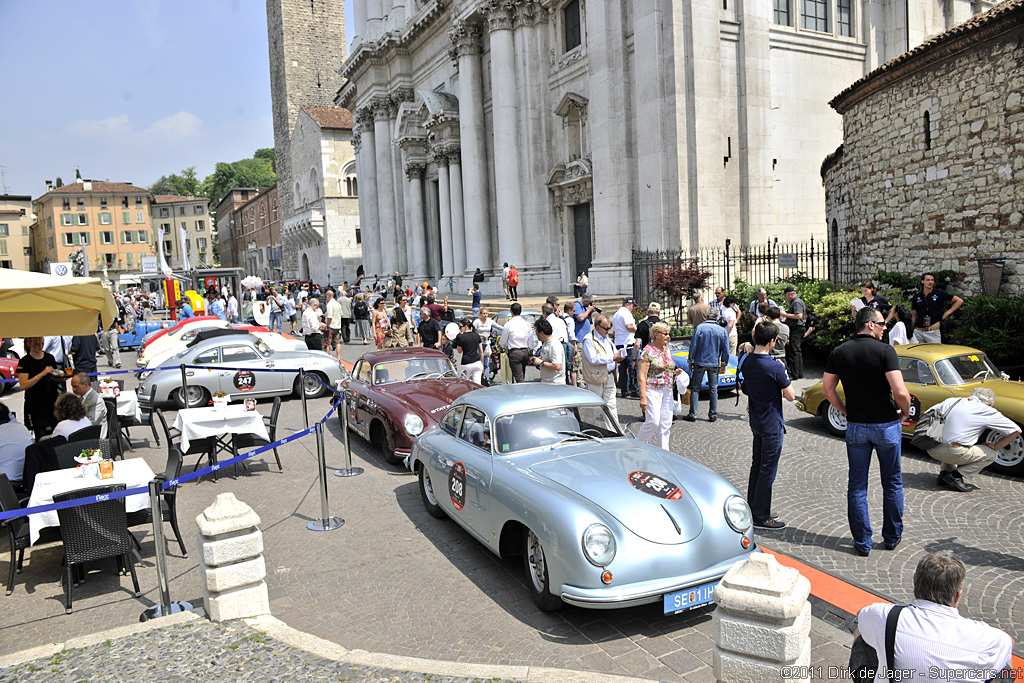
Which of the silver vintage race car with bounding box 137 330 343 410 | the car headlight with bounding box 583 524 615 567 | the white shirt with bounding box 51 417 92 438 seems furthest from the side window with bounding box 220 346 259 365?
the car headlight with bounding box 583 524 615 567

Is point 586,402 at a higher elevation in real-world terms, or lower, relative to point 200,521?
higher

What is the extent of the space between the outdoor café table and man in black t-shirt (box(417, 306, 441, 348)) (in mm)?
6583

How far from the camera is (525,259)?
89.0 ft

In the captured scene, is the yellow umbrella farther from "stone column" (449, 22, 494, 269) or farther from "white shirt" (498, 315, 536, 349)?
"stone column" (449, 22, 494, 269)

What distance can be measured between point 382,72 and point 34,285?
114ft

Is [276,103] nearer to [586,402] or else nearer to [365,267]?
[365,267]

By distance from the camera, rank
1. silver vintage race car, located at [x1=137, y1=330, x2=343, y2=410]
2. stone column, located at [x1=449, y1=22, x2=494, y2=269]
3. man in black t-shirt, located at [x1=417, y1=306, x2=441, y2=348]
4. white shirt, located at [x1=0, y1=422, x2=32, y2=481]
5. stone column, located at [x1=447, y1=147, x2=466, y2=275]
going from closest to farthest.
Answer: white shirt, located at [x1=0, y1=422, x2=32, y2=481], silver vintage race car, located at [x1=137, y1=330, x2=343, y2=410], man in black t-shirt, located at [x1=417, y1=306, x2=441, y2=348], stone column, located at [x1=449, y1=22, x2=494, y2=269], stone column, located at [x1=447, y1=147, x2=466, y2=275]

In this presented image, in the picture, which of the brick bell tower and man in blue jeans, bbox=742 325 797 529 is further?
the brick bell tower

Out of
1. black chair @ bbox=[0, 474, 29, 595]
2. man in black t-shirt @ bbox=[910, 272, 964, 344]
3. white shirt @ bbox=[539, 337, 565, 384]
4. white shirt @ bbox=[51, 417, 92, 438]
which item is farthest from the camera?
man in black t-shirt @ bbox=[910, 272, 964, 344]

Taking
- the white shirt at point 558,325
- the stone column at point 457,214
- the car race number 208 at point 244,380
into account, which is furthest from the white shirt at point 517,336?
the stone column at point 457,214

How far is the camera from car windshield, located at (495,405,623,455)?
236 inches

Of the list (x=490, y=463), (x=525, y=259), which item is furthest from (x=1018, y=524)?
(x=525, y=259)

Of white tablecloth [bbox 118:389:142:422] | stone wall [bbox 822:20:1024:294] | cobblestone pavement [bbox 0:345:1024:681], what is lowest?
cobblestone pavement [bbox 0:345:1024:681]

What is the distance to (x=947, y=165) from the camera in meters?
13.7
